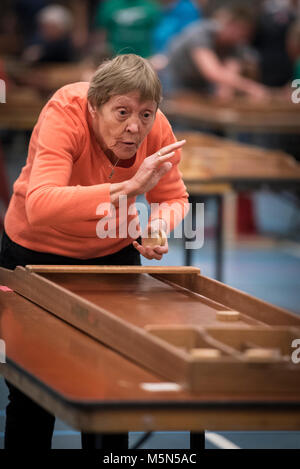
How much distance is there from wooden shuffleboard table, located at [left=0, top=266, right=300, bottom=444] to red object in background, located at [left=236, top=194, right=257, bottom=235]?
220 inches

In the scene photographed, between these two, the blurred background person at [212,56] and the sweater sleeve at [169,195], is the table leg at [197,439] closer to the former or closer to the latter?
the sweater sleeve at [169,195]

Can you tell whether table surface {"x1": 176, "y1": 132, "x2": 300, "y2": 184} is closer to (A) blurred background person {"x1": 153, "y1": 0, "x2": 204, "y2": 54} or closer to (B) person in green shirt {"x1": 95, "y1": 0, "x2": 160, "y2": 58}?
(B) person in green shirt {"x1": 95, "y1": 0, "x2": 160, "y2": 58}

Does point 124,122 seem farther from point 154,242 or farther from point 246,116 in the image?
point 246,116

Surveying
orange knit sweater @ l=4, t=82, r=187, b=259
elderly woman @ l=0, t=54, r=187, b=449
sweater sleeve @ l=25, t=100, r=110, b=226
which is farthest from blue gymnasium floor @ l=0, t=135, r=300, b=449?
sweater sleeve @ l=25, t=100, r=110, b=226

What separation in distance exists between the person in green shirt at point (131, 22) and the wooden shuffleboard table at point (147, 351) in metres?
7.36

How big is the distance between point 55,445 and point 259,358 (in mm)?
1972

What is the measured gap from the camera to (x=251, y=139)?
333 inches

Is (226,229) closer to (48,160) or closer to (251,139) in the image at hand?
(251,139)

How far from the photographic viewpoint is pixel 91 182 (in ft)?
9.15

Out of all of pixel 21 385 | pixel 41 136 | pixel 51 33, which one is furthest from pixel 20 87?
pixel 21 385

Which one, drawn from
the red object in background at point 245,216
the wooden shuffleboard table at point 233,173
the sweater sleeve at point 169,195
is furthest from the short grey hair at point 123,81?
the red object in background at point 245,216

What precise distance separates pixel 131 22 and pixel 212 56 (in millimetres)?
1501

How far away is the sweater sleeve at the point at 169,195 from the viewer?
2.88 m

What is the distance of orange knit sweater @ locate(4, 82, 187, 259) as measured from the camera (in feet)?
8.32
